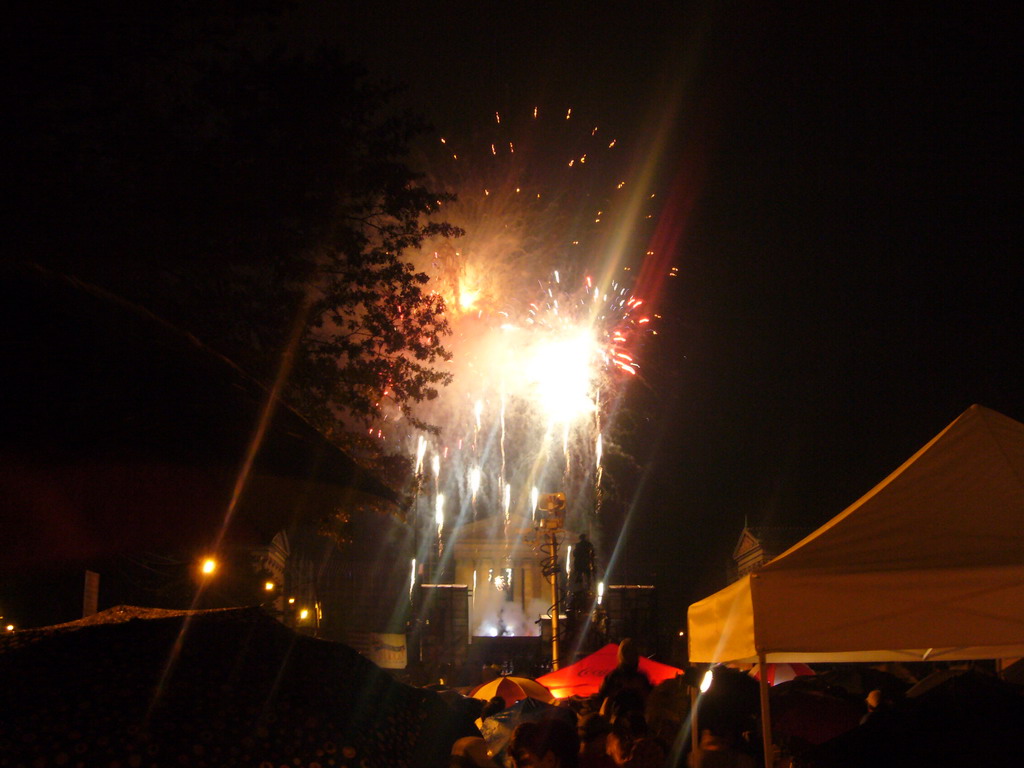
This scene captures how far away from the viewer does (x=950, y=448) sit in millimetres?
4273

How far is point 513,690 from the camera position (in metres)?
9.36

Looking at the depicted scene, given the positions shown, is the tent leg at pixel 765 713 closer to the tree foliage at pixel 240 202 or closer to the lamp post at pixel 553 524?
the tree foliage at pixel 240 202

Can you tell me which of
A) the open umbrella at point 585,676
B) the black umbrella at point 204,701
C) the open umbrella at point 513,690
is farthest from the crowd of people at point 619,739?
the open umbrella at point 585,676

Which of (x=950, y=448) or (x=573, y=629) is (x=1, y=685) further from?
(x=573, y=629)

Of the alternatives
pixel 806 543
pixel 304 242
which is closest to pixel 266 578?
pixel 304 242

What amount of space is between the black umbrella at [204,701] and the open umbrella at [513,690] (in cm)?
683

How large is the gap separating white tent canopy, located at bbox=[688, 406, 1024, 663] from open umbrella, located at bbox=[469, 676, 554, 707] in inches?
212

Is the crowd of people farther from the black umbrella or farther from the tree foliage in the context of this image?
the tree foliage

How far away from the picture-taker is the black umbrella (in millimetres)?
2088

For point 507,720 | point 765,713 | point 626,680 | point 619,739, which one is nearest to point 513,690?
point 507,720

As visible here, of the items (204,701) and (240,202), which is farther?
(240,202)

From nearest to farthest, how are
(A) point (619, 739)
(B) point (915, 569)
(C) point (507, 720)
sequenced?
(B) point (915, 569), (A) point (619, 739), (C) point (507, 720)

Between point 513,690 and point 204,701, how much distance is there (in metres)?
7.56

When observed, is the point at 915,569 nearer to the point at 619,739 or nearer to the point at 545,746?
the point at 545,746
